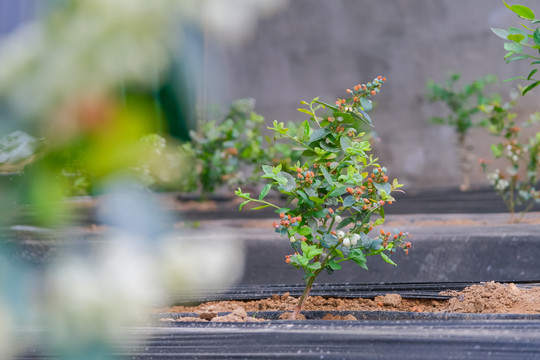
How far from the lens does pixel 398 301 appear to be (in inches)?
47.9

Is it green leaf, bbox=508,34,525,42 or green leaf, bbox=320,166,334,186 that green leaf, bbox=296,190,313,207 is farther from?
green leaf, bbox=508,34,525,42

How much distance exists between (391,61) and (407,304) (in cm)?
419

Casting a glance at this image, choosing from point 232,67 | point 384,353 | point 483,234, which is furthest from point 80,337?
point 232,67

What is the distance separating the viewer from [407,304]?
123 centimetres

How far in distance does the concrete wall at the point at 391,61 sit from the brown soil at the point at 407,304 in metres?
3.83

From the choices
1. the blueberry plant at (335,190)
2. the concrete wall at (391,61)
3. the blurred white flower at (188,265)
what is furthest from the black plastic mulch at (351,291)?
the concrete wall at (391,61)

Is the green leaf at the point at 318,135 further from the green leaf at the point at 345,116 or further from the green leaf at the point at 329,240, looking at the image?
the green leaf at the point at 329,240

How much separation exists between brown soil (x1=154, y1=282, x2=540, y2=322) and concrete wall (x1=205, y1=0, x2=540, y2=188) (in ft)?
12.6

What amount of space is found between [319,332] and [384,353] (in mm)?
100

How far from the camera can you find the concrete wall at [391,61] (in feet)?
16.0

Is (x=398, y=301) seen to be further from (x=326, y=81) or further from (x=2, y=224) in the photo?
(x=326, y=81)

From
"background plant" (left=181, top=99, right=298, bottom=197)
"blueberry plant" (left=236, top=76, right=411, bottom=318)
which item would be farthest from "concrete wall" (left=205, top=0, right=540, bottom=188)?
"blueberry plant" (left=236, top=76, right=411, bottom=318)

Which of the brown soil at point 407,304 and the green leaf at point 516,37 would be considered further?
the brown soil at point 407,304

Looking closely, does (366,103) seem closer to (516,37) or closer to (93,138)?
(516,37)
